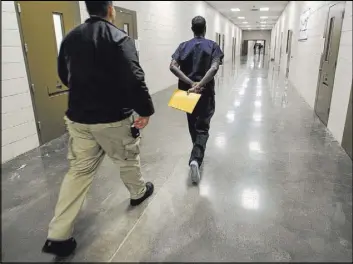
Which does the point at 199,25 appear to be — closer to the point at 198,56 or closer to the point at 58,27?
the point at 198,56

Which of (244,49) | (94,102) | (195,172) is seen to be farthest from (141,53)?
(244,49)

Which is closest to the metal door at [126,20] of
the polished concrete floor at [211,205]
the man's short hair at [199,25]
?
the polished concrete floor at [211,205]

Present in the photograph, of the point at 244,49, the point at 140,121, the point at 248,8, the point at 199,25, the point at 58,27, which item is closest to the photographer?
the point at 140,121

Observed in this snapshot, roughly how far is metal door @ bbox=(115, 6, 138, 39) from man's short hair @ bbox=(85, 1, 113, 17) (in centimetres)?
338

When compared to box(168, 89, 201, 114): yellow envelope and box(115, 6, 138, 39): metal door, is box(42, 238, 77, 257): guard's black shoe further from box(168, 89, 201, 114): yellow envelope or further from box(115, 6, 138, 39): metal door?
box(115, 6, 138, 39): metal door

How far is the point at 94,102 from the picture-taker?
1.36m

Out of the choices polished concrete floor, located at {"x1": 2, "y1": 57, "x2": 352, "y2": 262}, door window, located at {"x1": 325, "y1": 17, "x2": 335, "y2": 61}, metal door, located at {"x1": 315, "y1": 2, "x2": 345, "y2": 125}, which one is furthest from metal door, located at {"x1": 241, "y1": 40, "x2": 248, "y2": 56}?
polished concrete floor, located at {"x1": 2, "y1": 57, "x2": 352, "y2": 262}

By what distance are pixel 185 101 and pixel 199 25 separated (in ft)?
2.09

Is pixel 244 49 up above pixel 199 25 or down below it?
below

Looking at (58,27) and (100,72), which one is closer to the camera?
(100,72)

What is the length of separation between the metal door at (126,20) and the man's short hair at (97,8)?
3376 mm

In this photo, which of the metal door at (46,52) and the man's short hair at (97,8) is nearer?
the man's short hair at (97,8)

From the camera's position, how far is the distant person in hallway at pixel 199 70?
2166 millimetres

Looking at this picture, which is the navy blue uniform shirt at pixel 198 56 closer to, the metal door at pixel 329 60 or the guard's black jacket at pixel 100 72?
the guard's black jacket at pixel 100 72
